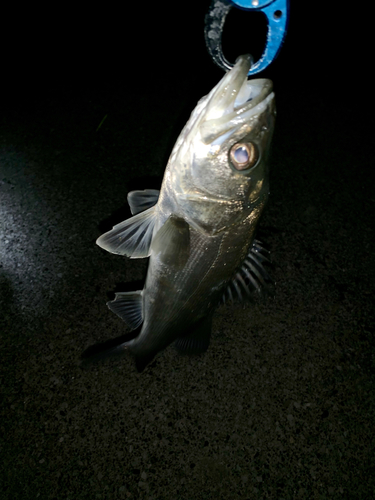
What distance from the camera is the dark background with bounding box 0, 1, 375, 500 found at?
2.12m

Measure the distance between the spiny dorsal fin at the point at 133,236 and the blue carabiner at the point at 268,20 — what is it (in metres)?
0.80

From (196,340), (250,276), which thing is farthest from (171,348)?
(250,276)

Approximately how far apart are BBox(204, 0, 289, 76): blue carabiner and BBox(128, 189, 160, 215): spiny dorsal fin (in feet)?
2.39

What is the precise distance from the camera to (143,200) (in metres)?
1.81

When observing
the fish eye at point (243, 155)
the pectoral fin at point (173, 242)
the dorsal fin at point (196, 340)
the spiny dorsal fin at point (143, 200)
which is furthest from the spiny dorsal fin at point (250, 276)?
the spiny dorsal fin at point (143, 200)

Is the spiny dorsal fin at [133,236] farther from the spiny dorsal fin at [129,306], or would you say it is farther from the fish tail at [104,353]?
the fish tail at [104,353]

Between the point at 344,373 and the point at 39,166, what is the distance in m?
3.01

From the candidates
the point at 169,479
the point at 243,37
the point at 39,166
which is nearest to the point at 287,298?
the point at 169,479

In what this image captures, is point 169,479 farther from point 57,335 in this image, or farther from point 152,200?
point 152,200

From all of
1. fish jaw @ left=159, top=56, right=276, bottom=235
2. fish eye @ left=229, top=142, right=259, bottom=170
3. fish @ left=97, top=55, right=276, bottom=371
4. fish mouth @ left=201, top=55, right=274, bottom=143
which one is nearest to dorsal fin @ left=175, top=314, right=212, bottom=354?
fish @ left=97, top=55, right=276, bottom=371

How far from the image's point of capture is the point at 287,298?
264cm

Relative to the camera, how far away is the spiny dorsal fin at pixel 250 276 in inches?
70.3

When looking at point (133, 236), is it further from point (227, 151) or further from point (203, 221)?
point (227, 151)

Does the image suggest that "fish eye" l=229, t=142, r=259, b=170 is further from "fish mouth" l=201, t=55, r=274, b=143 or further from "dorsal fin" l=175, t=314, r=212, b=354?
"dorsal fin" l=175, t=314, r=212, b=354
